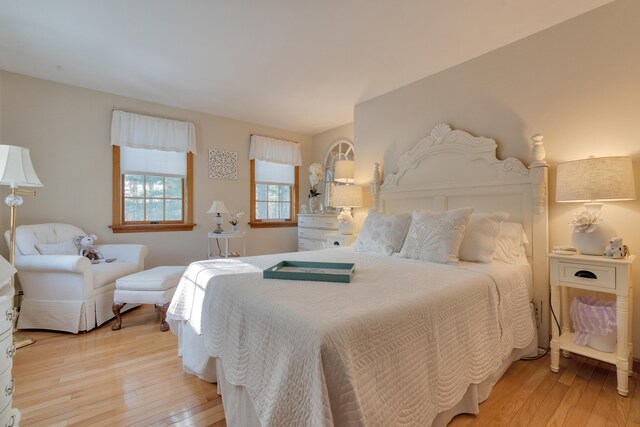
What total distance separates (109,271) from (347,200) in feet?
8.36

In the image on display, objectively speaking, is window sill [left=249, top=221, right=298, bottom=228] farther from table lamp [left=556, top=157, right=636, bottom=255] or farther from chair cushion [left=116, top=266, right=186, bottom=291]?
table lamp [left=556, top=157, right=636, bottom=255]

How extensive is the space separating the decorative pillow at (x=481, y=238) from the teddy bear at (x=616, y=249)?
0.58 metres

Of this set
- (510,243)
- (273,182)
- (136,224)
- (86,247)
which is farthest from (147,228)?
(510,243)

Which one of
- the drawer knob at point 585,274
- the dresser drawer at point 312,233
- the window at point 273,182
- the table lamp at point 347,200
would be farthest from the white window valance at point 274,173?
the drawer knob at point 585,274

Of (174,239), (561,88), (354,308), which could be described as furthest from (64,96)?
(561,88)

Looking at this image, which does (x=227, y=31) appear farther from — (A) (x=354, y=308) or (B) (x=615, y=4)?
(B) (x=615, y=4)

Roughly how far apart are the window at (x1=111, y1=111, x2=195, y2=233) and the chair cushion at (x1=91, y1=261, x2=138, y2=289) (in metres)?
0.73

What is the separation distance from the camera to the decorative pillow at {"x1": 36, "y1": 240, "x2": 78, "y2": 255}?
2746mm

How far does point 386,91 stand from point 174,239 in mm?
3267

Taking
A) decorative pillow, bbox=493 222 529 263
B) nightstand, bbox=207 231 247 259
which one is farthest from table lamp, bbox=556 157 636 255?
nightstand, bbox=207 231 247 259

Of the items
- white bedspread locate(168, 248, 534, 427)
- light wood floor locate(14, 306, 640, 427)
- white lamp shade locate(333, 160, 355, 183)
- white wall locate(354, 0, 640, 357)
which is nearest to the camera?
white bedspread locate(168, 248, 534, 427)

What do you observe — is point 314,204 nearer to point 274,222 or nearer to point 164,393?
point 274,222

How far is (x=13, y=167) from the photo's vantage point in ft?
7.13

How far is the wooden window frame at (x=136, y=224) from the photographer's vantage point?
355 cm
